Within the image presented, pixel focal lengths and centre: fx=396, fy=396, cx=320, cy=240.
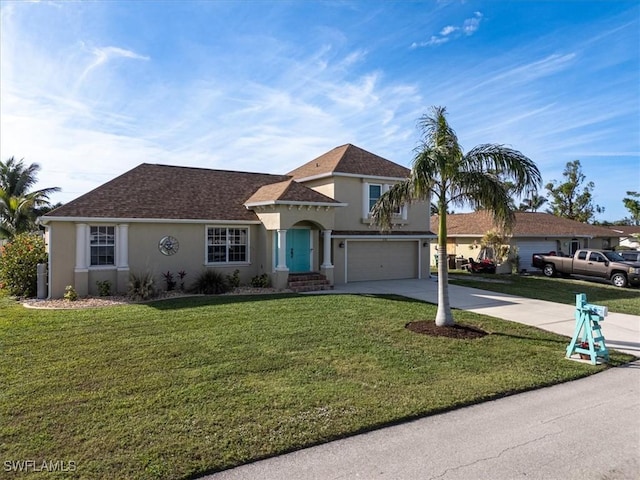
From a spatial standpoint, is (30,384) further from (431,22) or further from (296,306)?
(431,22)

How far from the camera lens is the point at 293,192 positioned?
643 inches

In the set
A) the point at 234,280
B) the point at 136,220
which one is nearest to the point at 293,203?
the point at 234,280

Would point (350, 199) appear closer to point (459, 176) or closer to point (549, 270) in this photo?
point (459, 176)

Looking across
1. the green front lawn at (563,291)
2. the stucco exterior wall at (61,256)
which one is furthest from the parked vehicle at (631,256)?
the stucco exterior wall at (61,256)

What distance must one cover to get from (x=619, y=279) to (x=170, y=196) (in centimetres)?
2191

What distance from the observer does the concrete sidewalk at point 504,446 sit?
3.94 meters

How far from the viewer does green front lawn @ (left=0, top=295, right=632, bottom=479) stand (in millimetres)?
4328

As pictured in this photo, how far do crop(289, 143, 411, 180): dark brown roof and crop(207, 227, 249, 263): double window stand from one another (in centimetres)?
495

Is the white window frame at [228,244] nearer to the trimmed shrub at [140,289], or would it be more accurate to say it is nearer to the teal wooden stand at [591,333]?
the trimmed shrub at [140,289]

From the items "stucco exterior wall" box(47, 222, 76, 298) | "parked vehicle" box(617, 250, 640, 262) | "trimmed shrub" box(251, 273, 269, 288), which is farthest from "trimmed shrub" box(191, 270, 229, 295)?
"parked vehicle" box(617, 250, 640, 262)

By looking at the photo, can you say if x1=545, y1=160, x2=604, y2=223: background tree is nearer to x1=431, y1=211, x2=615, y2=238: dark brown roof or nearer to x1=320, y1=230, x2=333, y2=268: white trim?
x1=431, y1=211, x2=615, y2=238: dark brown roof

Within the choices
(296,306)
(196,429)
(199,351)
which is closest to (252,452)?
(196,429)

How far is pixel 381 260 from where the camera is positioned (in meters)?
20.0

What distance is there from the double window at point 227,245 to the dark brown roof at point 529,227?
1752 centimetres
